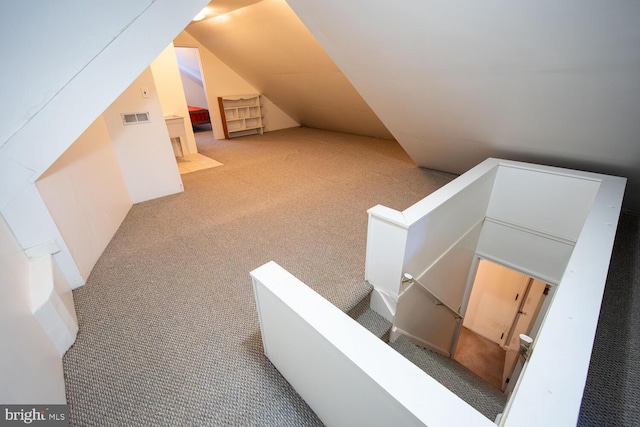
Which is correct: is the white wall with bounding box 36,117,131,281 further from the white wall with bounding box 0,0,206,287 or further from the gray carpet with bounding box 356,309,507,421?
the gray carpet with bounding box 356,309,507,421

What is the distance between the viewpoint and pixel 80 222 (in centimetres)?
216

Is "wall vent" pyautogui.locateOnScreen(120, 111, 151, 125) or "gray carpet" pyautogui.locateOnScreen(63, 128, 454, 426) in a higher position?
"wall vent" pyautogui.locateOnScreen(120, 111, 151, 125)

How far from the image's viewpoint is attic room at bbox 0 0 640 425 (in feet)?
4.77


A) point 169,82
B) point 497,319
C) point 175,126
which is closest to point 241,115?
point 169,82

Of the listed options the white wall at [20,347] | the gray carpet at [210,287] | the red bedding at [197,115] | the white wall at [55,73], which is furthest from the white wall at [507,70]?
the red bedding at [197,115]

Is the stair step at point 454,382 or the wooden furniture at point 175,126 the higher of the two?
the wooden furniture at point 175,126

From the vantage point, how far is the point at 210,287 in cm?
205

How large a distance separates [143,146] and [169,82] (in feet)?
6.82

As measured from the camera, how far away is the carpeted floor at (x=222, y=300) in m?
1.37

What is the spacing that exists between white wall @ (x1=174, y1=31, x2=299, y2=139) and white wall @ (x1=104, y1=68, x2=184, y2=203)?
129 inches

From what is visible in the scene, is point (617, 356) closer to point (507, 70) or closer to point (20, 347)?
point (507, 70)

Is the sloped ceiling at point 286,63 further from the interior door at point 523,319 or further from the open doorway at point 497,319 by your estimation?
the interior door at point 523,319

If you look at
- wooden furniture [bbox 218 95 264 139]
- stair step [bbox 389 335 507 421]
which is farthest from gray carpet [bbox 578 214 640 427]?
wooden furniture [bbox 218 95 264 139]

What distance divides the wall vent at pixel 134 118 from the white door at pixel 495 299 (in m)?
5.33
